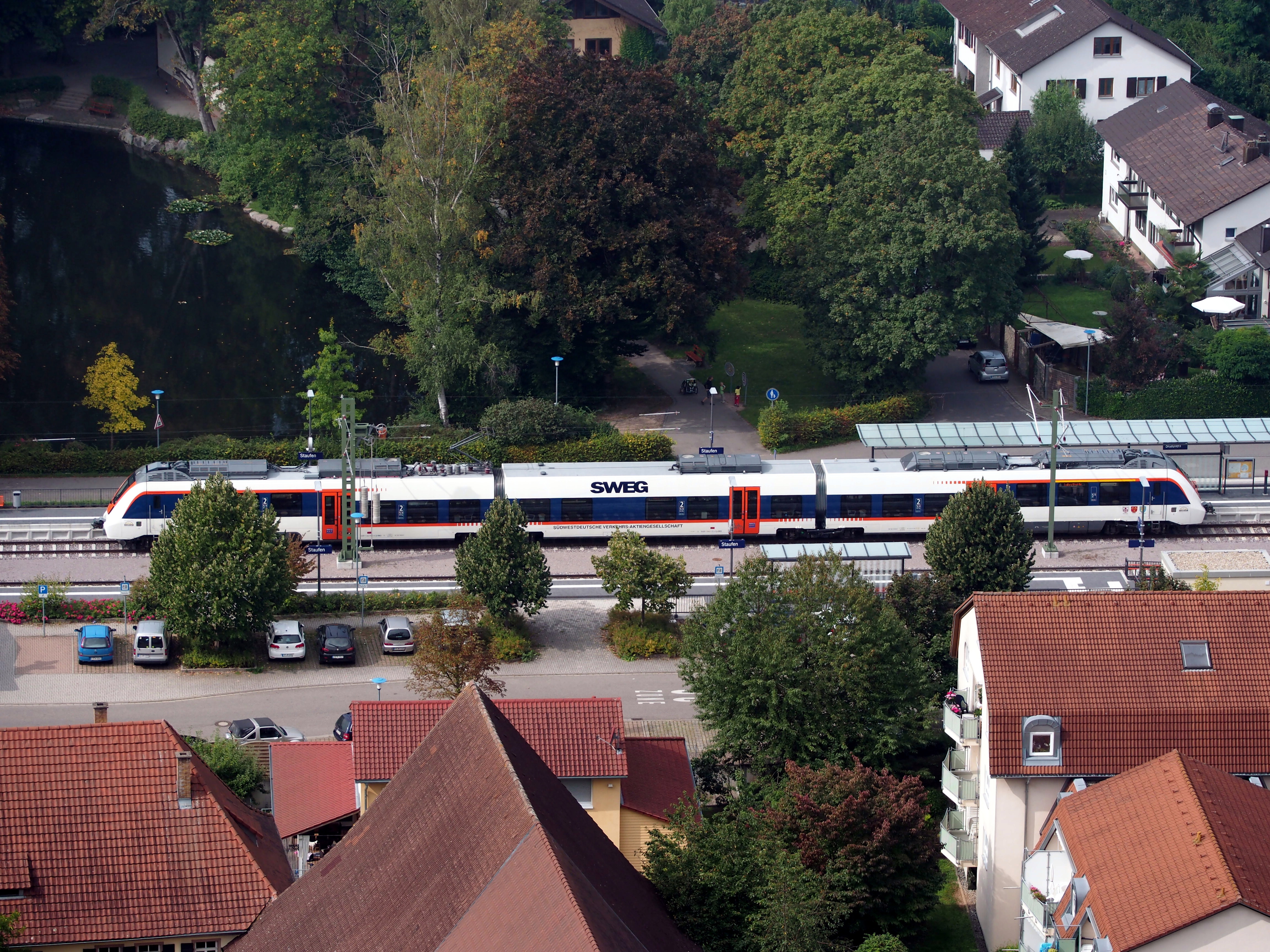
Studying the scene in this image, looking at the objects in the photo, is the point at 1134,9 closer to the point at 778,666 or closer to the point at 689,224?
the point at 689,224

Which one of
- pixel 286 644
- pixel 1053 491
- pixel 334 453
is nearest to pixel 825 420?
pixel 1053 491

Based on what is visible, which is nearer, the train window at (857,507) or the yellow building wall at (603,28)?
the train window at (857,507)

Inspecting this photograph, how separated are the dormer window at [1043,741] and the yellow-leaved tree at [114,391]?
45697 mm

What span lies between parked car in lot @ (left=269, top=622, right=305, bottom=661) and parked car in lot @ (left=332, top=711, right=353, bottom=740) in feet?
17.0

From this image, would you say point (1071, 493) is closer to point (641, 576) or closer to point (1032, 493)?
point (1032, 493)

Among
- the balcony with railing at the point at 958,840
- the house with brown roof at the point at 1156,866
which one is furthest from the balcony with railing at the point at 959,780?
the house with brown roof at the point at 1156,866

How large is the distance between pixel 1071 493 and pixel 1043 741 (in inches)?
1106

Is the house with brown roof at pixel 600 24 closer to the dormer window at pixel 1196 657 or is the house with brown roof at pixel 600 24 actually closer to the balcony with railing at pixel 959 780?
the balcony with railing at pixel 959 780

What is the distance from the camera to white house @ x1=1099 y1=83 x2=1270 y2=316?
300 ft

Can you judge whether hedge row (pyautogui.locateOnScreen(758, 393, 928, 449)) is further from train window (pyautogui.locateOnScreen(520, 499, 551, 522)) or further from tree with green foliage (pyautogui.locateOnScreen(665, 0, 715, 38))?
tree with green foliage (pyautogui.locateOnScreen(665, 0, 715, 38))

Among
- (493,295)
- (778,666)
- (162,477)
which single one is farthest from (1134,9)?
(778,666)

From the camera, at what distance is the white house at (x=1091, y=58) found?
4286 inches

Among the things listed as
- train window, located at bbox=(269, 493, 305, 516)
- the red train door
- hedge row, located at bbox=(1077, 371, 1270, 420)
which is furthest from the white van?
hedge row, located at bbox=(1077, 371, 1270, 420)

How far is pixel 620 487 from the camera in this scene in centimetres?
6938
